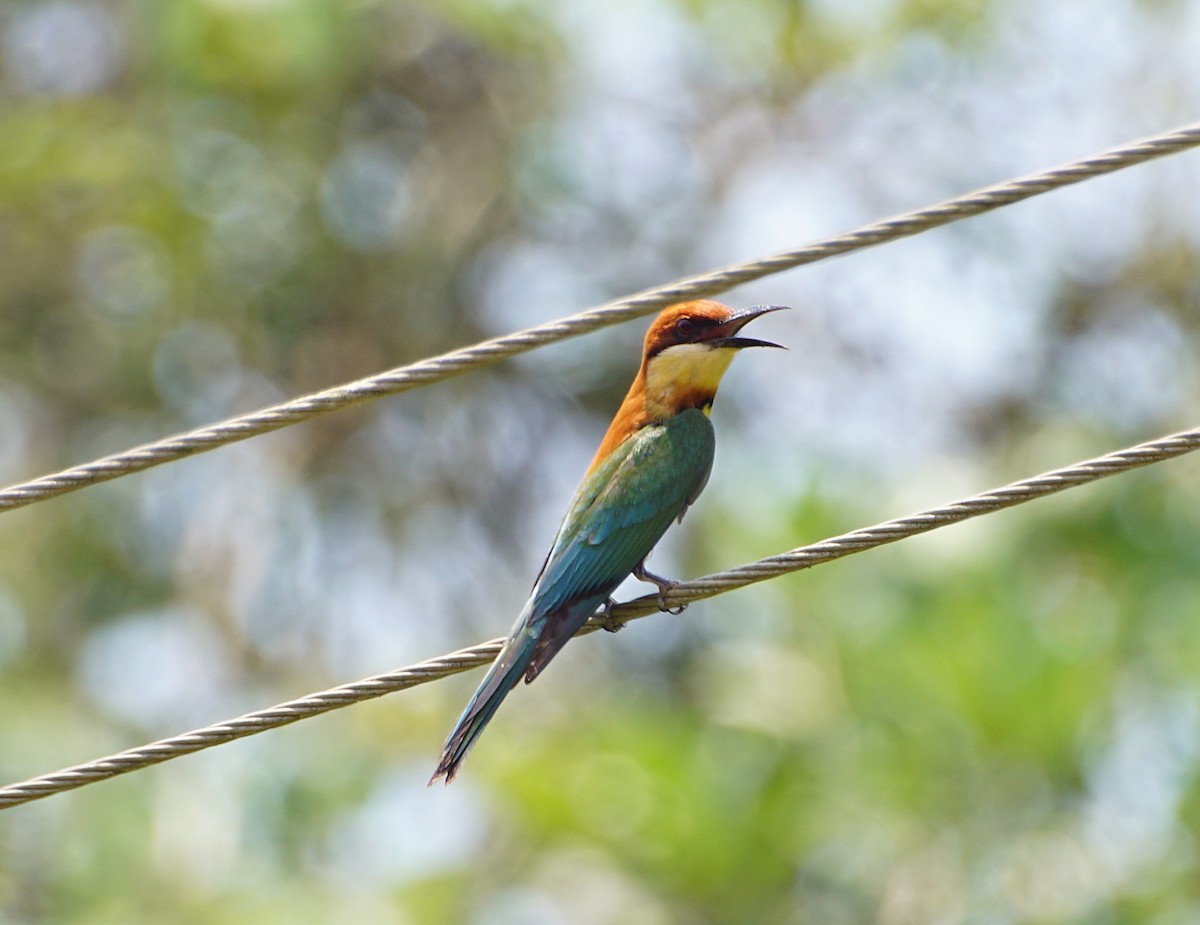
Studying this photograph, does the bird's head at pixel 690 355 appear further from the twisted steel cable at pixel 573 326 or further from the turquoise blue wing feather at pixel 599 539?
the twisted steel cable at pixel 573 326

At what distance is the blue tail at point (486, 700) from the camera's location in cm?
380

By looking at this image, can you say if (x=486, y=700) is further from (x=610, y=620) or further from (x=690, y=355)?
(x=690, y=355)

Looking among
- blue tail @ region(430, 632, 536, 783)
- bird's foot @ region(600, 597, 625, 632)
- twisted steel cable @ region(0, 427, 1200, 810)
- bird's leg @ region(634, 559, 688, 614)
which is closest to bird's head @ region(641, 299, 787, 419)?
bird's leg @ region(634, 559, 688, 614)

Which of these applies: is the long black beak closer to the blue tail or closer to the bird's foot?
the bird's foot

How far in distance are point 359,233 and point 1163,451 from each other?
7.98 m

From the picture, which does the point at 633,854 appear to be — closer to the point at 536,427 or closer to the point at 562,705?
the point at 562,705

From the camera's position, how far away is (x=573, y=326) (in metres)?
3.62

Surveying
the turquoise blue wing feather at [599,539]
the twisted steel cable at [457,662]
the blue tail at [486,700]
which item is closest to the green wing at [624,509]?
the turquoise blue wing feather at [599,539]

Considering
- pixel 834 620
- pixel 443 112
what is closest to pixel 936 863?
pixel 834 620

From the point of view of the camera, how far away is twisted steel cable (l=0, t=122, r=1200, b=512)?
349cm

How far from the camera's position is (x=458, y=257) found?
10.7m

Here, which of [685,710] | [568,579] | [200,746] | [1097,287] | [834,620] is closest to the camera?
[200,746]

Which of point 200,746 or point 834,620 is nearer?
point 200,746

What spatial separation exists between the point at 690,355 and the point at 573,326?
1.41m
